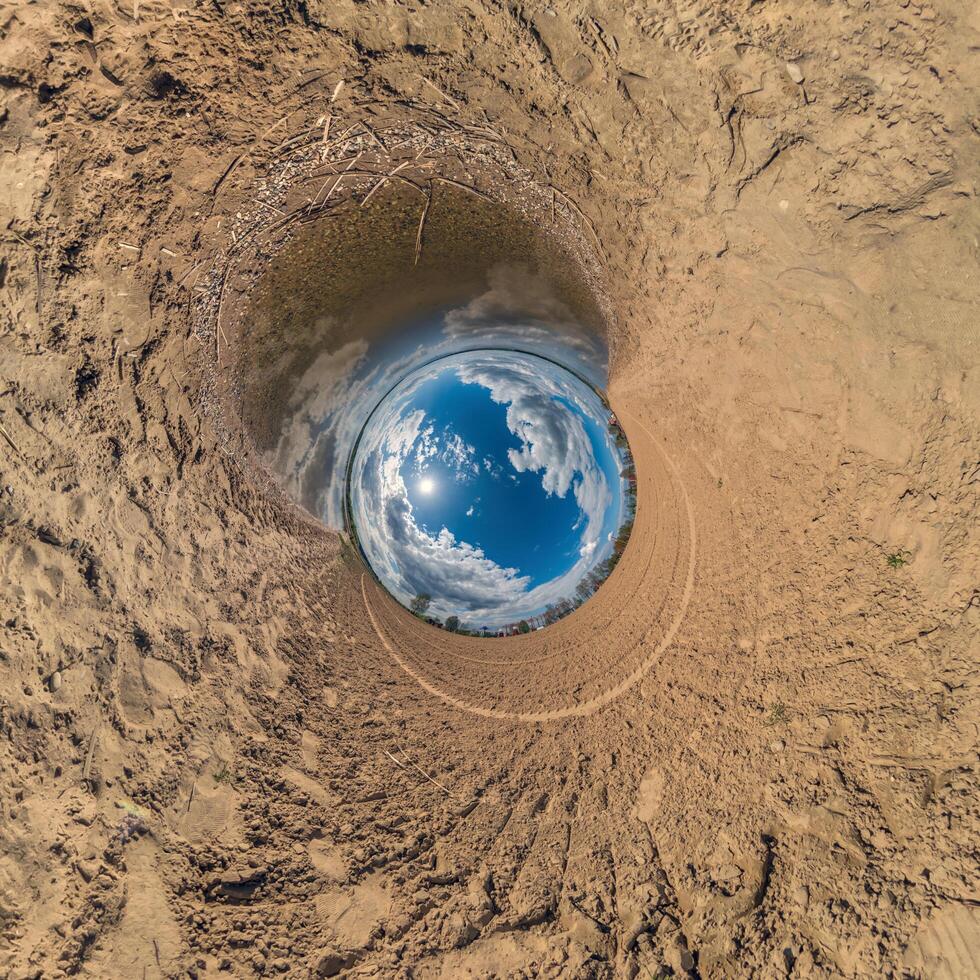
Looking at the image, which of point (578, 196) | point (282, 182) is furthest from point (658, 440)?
point (282, 182)

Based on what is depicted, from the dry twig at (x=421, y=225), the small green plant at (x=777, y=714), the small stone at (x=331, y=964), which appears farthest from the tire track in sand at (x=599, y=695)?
the dry twig at (x=421, y=225)

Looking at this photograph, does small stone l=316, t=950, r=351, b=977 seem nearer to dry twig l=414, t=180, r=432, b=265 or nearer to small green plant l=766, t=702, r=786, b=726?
small green plant l=766, t=702, r=786, b=726

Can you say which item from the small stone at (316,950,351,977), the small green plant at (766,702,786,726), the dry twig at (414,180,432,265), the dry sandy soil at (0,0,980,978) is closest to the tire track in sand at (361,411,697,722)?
the dry sandy soil at (0,0,980,978)

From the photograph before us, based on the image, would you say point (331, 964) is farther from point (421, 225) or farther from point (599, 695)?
point (421, 225)

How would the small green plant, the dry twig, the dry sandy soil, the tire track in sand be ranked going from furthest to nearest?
the tire track in sand → the dry twig → the small green plant → the dry sandy soil

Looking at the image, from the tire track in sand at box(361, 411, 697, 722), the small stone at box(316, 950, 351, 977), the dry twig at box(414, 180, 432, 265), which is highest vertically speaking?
the dry twig at box(414, 180, 432, 265)

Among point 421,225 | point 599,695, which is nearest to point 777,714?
point 599,695

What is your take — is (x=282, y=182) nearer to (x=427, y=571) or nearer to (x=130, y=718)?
(x=130, y=718)
